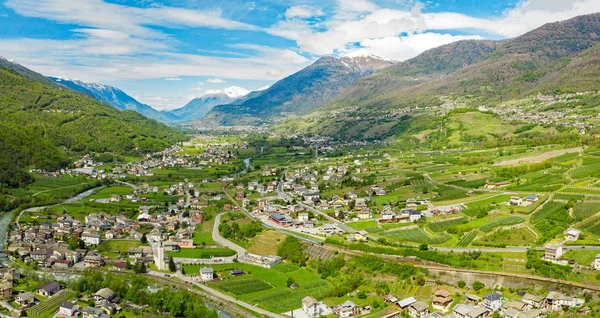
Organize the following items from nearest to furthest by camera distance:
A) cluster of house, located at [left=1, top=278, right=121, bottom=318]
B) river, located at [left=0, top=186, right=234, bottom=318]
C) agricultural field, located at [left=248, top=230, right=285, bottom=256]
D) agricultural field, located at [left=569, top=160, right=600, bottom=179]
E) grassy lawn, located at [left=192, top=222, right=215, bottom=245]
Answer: cluster of house, located at [left=1, top=278, right=121, bottom=318], river, located at [left=0, top=186, right=234, bottom=318], agricultural field, located at [left=248, top=230, right=285, bottom=256], grassy lawn, located at [left=192, top=222, right=215, bottom=245], agricultural field, located at [left=569, top=160, right=600, bottom=179]

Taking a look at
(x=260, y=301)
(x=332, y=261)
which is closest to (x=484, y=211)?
(x=332, y=261)

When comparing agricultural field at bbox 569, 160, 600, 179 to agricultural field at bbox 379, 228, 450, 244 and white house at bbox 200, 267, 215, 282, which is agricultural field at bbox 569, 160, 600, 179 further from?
white house at bbox 200, 267, 215, 282

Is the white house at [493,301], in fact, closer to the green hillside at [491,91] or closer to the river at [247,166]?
the river at [247,166]

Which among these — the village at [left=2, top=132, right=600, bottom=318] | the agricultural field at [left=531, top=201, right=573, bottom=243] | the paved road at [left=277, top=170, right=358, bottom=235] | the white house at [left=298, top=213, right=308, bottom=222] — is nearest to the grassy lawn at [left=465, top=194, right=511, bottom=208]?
the village at [left=2, top=132, right=600, bottom=318]

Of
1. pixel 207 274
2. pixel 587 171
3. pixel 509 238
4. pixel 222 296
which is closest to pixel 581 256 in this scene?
pixel 509 238

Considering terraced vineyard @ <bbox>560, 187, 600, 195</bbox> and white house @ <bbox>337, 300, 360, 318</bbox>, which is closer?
white house @ <bbox>337, 300, 360, 318</bbox>

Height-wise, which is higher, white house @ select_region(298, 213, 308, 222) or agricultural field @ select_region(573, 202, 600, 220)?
agricultural field @ select_region(573, 202, 600, 220)

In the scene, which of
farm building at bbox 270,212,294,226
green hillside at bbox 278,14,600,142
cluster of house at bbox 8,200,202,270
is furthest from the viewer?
green hillside at bbox 278,14,600,142
